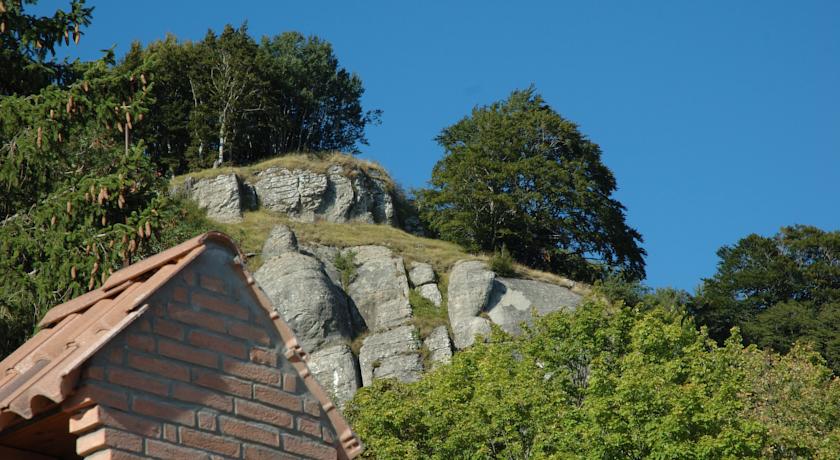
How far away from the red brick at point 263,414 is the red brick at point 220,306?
42 cm

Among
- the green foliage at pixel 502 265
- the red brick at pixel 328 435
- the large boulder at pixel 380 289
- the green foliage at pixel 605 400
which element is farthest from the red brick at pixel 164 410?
the green foliage at pixel 502 265

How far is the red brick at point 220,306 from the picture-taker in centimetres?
566

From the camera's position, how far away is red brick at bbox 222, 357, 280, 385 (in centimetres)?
562

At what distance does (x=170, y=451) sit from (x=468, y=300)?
1676 inches

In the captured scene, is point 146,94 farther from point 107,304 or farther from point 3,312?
point 107,304

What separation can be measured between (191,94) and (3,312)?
52.7 metres

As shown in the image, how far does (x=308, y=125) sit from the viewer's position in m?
69.2

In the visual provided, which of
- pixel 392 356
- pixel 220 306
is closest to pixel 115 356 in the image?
pixel 220 306

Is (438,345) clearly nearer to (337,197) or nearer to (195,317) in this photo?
(337,197)

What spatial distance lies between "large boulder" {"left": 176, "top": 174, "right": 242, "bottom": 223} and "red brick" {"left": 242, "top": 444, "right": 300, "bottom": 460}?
49.8m


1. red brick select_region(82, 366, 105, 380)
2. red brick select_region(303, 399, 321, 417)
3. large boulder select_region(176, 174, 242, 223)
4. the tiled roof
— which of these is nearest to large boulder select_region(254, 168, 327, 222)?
large boulder select_region(176, 174, 242, 223)

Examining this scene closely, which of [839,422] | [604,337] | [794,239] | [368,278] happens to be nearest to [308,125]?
[368,278]

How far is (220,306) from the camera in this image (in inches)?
226

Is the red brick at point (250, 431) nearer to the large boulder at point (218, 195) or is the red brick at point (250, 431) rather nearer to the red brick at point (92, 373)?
the red brick at point (92, 373)
